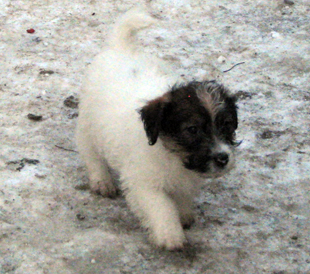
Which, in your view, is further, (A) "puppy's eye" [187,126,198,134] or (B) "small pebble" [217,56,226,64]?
(B) "small pebble" [217,56,226,64]

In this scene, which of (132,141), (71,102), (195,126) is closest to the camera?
(195,126)

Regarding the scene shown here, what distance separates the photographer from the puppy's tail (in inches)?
194

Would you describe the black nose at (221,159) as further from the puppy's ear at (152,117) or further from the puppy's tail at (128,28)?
the puppy's tail at (128,28)

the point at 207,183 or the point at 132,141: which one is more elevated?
the point at 132,141

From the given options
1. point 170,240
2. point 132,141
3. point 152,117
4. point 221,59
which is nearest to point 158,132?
point 152,117

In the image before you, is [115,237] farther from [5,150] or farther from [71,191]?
[5,150]

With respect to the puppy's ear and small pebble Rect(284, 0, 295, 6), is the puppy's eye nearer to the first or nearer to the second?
the puppy's ear

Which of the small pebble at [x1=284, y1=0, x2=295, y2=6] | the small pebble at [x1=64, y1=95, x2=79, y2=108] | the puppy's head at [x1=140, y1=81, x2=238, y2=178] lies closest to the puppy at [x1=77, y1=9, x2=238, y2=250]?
the puppy's head at [x1=140, y1=81, x2=238, y2=178]

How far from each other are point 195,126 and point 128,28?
161 cm

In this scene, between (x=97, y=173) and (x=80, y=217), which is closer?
(x=80, y=217)

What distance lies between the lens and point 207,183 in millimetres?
5266

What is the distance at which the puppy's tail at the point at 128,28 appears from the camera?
194 inches

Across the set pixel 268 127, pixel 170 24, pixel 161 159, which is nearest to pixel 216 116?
pixel 161 159

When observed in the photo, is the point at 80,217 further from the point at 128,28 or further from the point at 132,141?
the point at 128,28
